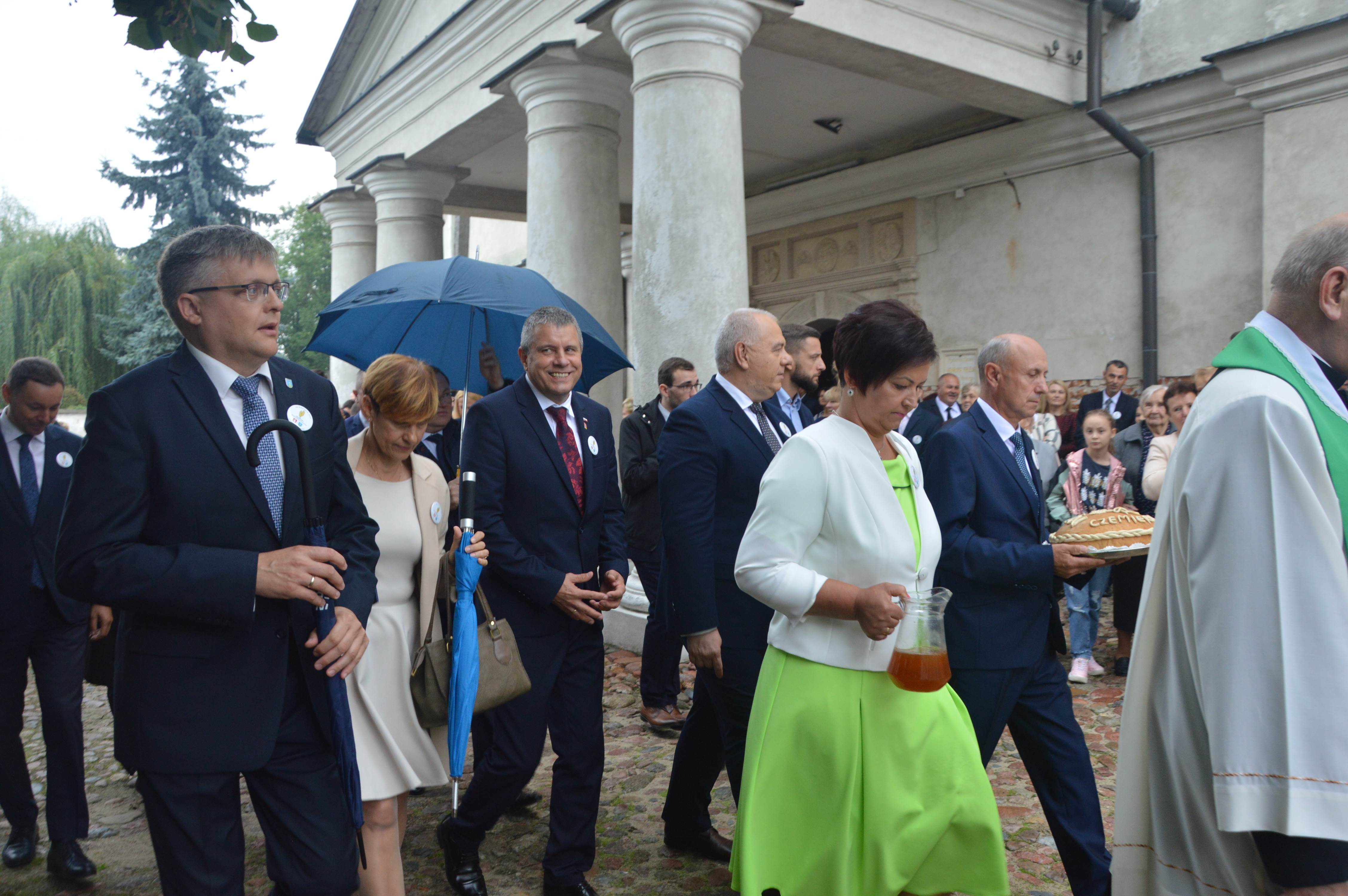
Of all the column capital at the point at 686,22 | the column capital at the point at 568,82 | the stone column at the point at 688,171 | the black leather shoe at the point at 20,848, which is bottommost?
the black leather shoe at the point at 20,848

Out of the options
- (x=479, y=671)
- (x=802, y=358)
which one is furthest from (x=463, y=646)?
(x=802, y=358)

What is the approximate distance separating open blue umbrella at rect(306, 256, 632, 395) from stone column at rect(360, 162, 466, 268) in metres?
8.21

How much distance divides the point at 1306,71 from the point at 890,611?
907cm

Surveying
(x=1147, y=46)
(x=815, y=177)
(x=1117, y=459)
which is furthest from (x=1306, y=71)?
(x=815, y=177)

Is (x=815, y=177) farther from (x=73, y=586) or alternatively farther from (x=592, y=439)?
(x=73, y=586)

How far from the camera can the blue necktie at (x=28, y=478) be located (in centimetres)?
454

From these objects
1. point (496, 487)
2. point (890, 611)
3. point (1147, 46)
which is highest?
point (1147, 46)

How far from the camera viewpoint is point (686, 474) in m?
3.51

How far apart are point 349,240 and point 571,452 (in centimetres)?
1187

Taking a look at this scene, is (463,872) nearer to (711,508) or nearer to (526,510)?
(526,510)

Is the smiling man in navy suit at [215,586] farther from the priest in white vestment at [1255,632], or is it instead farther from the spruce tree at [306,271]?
the spruce tree at [306,271]

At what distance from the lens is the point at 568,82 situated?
8.80 metres

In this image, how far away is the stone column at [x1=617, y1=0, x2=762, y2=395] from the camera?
7145 millimetres

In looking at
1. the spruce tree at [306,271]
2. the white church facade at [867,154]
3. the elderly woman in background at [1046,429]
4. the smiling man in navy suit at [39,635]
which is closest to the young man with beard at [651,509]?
the white church facade at [867,154]
